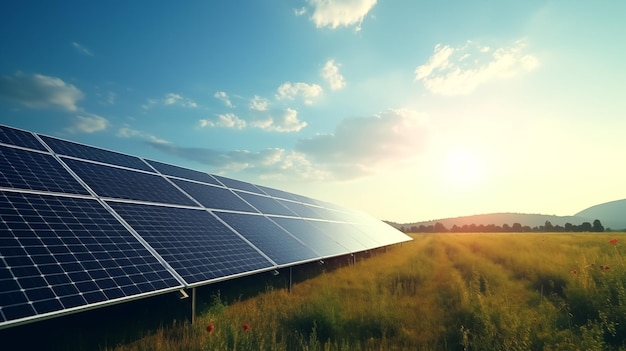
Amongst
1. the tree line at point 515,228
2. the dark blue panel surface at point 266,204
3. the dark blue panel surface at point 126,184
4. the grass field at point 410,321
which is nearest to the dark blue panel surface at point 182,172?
the dark blue panel surface at point 266,204

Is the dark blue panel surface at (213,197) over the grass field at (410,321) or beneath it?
over

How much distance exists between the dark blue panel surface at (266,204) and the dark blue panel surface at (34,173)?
8.17 m

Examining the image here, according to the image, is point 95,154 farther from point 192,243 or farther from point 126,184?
point 192,243

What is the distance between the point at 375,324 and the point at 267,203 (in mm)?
11571

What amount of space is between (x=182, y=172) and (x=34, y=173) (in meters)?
8.09

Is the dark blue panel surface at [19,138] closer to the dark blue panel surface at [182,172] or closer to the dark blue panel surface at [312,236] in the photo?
the dark blue panel surface at [182,172]

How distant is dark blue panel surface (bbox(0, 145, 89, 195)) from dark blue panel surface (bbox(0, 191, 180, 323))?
55 cm

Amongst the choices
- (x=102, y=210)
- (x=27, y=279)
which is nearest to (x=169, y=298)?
(x=102, y=210)

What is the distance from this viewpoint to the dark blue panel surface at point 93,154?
36.3ft

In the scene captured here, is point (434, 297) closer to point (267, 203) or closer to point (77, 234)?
point (77, 234)

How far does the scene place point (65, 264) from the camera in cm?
570

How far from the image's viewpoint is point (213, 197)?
14.3 meters

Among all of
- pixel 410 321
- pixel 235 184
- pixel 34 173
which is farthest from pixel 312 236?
pixel 34 173

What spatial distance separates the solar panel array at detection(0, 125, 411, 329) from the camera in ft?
17.1
